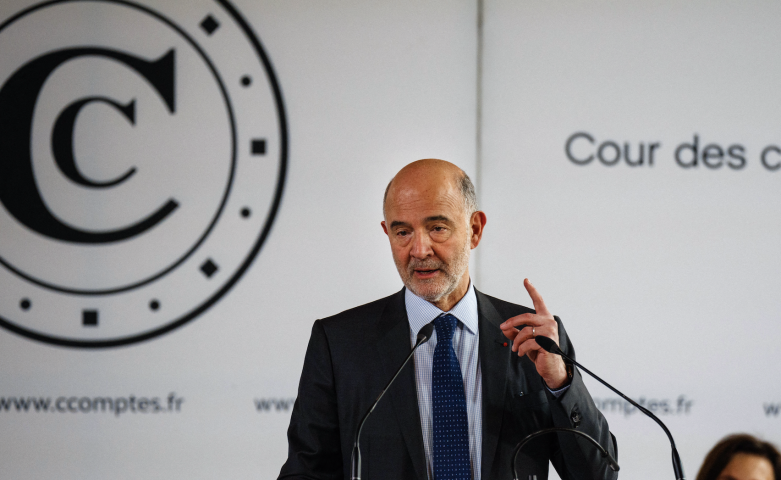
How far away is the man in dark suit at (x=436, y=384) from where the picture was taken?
1.65 meters

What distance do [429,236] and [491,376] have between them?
38cm

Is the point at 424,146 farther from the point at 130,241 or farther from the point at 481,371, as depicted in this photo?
the point at 481,371

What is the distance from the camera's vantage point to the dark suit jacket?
165cm

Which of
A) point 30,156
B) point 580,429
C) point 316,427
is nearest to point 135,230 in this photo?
point 30,156

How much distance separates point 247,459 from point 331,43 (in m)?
1.85

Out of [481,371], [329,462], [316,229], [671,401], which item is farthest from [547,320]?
[671,401]

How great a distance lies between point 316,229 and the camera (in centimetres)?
308

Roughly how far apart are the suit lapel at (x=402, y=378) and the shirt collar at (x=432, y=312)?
0.02 meters

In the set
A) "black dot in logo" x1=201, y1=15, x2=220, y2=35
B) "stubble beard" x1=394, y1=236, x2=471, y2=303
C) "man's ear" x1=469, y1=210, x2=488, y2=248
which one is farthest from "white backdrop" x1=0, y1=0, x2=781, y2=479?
"stubble beard" x1=394, y1=236, x2=471, y2=303

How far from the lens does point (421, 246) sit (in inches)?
67.9

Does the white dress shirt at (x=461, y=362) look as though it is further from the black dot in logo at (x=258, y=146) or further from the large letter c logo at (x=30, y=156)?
the large letter c logo at (x=30, y=156)

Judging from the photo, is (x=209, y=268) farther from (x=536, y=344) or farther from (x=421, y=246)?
(x=536, y=344)

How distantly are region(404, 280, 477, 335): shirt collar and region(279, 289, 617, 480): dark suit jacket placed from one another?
0.07ft

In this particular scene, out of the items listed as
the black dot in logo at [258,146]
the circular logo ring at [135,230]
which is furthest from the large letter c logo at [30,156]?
the black dot in logo at [258,146]
